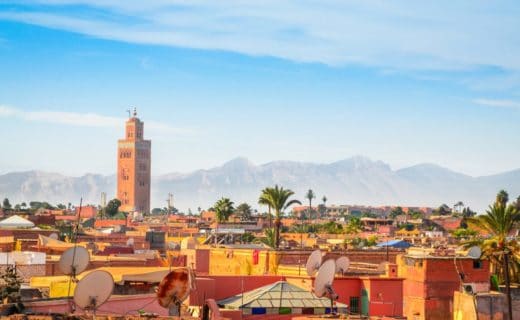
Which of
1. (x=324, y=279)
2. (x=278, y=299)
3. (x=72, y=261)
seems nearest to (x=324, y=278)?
(x=324, y=279)

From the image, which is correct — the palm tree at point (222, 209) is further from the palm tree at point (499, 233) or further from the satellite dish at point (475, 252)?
the satellite dish at point (475, 252)

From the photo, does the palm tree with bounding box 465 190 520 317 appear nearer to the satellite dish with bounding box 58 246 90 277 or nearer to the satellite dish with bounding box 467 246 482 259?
the satellite dish with bounding box 467 246 482 259

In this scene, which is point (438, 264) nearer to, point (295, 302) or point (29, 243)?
point (295, 302)

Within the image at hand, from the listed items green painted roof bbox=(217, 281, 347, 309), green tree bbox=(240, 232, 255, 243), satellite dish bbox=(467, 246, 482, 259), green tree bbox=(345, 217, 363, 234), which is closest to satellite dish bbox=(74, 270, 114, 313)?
green painted roof bbox=(217, 281, 347, 309)

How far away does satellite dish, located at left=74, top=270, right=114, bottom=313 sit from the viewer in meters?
19.7

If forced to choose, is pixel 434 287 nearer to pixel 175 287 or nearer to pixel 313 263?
pixel 313 263

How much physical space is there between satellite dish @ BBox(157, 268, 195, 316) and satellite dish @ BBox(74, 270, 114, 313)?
1060 millimetres

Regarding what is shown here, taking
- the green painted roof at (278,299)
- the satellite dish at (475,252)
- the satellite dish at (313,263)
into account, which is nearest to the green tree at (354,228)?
the satellite dish at (475,252)

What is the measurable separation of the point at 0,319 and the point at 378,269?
89.9ft

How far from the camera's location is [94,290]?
1981 centimetres

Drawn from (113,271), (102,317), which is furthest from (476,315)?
(102,317)

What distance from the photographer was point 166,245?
81.1 meters

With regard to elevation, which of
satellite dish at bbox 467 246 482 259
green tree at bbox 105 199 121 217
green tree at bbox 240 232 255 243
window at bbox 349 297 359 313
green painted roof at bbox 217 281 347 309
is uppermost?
green tree at bbox 105 199 121 217

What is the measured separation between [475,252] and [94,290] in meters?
18.7
